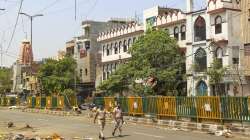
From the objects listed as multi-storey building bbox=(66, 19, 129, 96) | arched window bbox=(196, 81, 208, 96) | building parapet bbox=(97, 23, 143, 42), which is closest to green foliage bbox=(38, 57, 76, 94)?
multi-storey building bbox=(66, 19, 129, 96)

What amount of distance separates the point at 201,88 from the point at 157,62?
557 centimetres

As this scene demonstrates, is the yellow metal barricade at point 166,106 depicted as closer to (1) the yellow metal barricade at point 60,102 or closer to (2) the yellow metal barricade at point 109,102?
(2) the yellow metal barricade at point 109,102

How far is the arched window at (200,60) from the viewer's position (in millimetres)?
48500

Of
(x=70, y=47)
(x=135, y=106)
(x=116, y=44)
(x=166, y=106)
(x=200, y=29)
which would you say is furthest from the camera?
(x=70, y=47)

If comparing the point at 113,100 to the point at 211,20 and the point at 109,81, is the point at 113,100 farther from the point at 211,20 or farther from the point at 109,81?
the point at 109,81

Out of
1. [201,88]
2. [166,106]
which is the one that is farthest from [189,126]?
[201,88]

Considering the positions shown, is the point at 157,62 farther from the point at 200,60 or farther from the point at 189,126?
the point at 189,126

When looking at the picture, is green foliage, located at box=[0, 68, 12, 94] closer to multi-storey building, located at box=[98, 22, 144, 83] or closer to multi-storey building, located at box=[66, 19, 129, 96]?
multi-storey building, located at box=[66, 19, 129, 96]

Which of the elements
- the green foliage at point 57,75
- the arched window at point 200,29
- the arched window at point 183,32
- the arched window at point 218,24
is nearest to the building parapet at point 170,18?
the arched window at point 183,32

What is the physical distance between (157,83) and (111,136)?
84.1ft

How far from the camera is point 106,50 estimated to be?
68375 millimetres

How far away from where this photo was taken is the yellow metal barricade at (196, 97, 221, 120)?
28.0 metres

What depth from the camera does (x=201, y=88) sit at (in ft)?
160

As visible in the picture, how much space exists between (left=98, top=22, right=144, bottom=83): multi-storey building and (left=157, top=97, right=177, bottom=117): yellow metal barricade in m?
25.4
